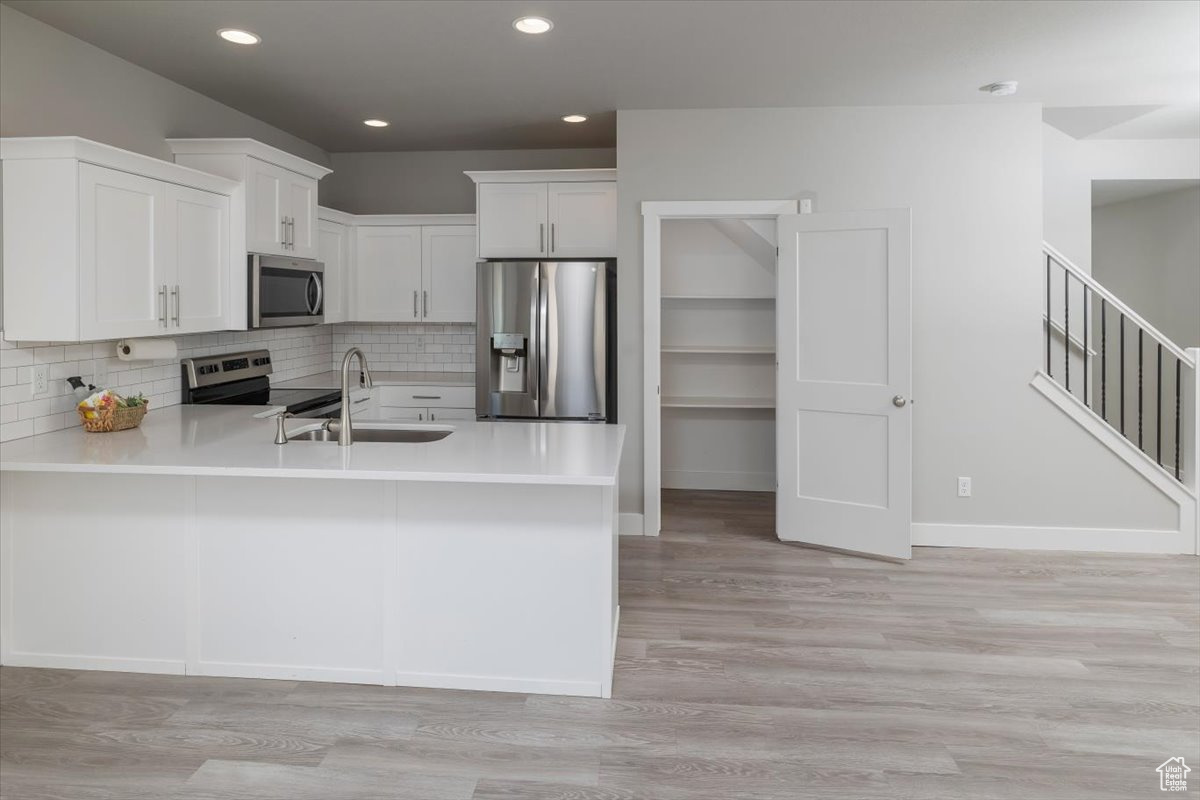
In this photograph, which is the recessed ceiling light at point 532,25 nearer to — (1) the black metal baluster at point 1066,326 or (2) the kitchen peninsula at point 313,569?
(2) the kitchen peninsula at point 313,569

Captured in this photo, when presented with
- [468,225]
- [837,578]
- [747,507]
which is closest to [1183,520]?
[837,578]

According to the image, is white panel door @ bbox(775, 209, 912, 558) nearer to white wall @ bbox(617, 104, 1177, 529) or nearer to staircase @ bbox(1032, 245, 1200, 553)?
white wall @ bbox(617, 104, 1177, 529)

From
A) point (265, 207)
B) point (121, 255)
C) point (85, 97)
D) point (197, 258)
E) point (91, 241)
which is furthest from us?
point (265, 207)

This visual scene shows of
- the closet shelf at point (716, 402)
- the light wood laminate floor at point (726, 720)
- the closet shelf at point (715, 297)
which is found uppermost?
the closet shelf at point (715, 297)

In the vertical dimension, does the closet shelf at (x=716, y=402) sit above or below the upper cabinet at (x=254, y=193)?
below

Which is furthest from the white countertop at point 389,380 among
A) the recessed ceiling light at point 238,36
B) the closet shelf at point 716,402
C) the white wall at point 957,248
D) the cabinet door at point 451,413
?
the recessed ceiling light at point 238,36

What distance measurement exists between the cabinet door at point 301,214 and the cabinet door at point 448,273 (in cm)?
98

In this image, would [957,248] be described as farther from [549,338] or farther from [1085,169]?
[549,338]

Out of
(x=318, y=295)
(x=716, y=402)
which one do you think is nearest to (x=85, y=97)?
(x=318, y=295)

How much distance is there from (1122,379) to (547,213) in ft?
11.2

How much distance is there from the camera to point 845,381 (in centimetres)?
474

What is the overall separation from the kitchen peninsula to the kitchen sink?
0.36 metres

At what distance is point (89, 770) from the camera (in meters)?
2.44

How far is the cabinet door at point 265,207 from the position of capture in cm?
433
